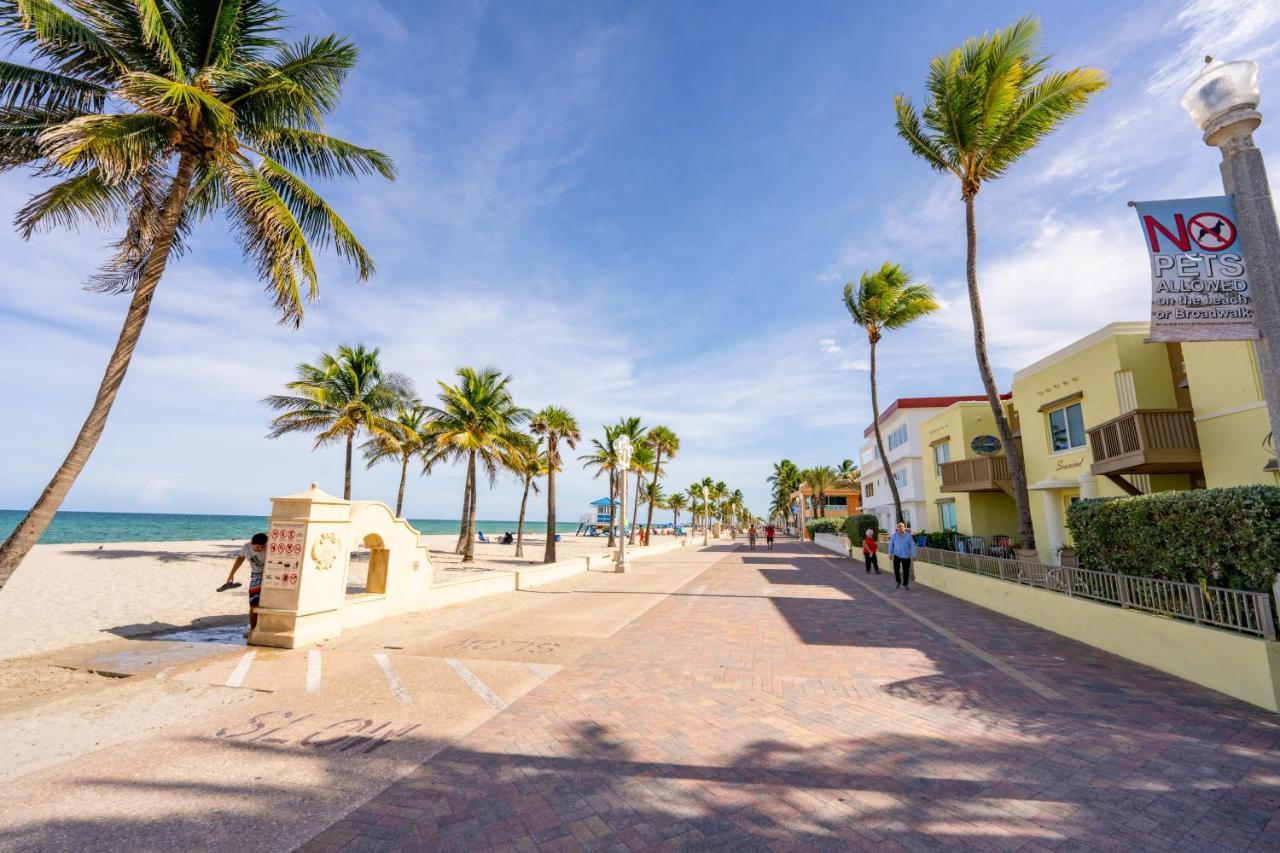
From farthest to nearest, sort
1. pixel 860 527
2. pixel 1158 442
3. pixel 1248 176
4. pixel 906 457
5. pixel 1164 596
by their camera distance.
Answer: pixel 906 457
pixel 860 527
pixel 1158 442
pixel 1164 596
pixel 1248 176

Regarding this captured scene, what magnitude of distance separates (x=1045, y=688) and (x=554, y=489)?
23.8m

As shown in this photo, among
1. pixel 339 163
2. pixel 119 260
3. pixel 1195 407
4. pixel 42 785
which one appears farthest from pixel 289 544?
pixel 1195 407

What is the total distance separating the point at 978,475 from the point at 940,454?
6757 millimetres

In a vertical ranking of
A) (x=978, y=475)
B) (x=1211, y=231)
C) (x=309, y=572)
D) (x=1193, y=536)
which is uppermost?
(x=1211, y=231)

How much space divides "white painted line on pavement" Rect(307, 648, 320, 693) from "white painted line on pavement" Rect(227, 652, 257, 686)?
27.6 inches

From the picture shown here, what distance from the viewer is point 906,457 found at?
112 ft

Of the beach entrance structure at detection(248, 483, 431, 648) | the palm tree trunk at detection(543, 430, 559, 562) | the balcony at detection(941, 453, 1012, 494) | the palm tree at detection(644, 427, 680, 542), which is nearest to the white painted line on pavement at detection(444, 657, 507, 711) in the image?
the beach entrance structure at detection(248, 483, 431, 648)

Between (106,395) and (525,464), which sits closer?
(106,395)

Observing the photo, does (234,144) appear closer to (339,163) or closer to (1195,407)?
(339,163)

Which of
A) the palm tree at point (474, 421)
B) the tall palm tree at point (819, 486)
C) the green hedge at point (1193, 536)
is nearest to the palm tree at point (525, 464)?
the palm tree at point (474, 421)

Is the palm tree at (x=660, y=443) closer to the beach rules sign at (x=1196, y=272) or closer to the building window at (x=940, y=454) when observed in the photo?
the building window at (x=940, y=454)

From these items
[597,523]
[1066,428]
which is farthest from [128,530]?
[1066,428]

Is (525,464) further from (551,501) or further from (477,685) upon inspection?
(477,685)

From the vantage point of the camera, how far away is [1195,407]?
1271 cm
